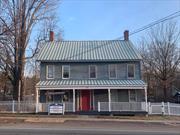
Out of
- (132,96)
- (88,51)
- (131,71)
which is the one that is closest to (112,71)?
(131,71)

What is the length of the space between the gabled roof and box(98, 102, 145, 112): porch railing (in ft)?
18.1

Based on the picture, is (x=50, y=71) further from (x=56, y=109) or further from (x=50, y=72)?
(x=56, y=109)

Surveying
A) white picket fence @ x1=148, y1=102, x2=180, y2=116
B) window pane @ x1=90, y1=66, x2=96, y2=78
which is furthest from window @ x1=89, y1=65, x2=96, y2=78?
white picket fence @ x1=148, y1=102, x2=180, y2=116

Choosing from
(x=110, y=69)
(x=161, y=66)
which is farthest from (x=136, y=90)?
(x=161, y=66)

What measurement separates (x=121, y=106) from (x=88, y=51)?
8509 millimetres

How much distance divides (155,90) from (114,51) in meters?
25.4

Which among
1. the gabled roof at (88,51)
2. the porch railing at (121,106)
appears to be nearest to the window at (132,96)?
the porch railing at (121,106)

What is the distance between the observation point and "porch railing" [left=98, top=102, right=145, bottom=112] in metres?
32.5

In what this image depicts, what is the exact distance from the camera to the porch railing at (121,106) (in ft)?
107

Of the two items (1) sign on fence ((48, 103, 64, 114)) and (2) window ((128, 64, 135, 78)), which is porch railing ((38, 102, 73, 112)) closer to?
(1) sign on fence ((48, 103, 64, 114))

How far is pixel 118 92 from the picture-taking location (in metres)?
36.0

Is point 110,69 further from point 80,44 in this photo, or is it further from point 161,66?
A: point 161,66

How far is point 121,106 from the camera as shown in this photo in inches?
1287

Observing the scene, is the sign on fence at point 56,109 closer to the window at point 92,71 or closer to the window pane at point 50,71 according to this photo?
the window pane at point 50,71
